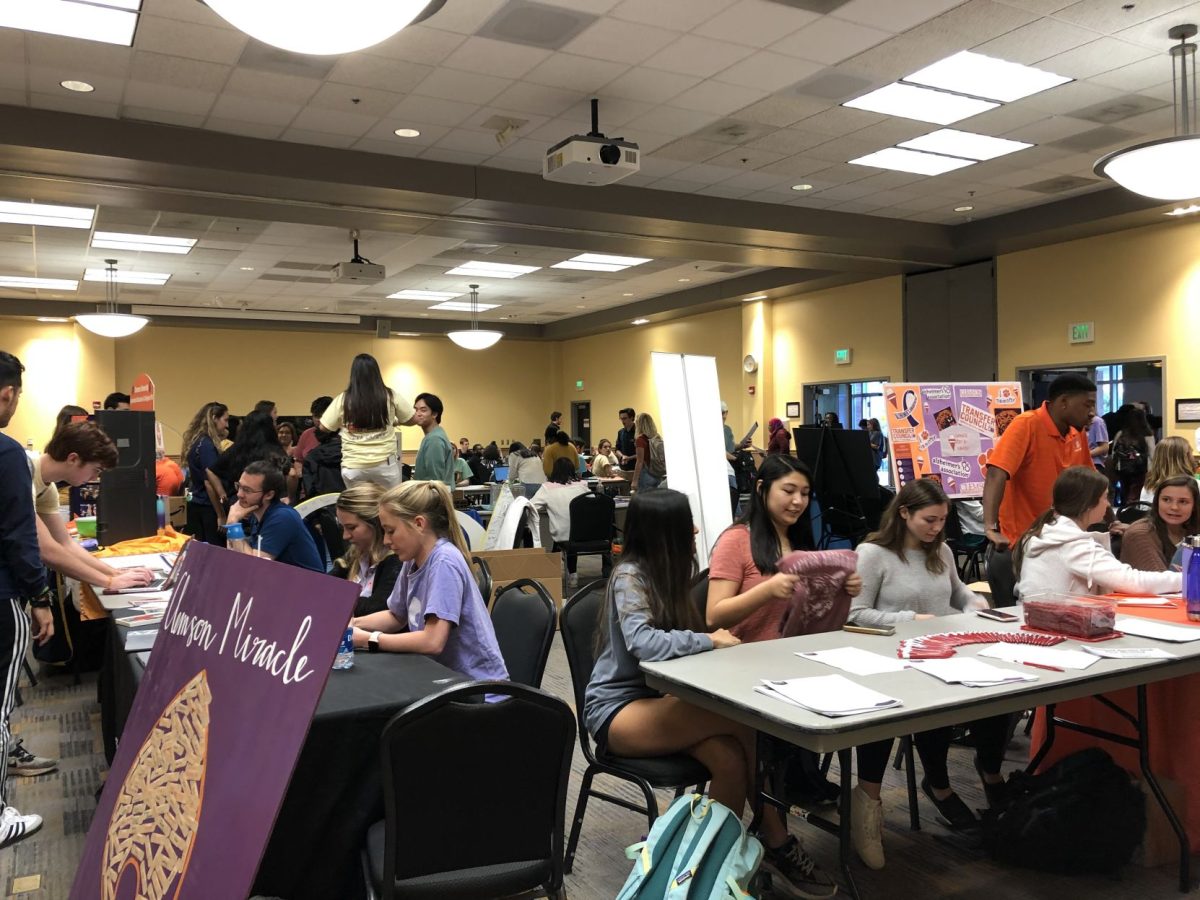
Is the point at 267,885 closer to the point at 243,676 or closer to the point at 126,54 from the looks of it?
the point at 243,676

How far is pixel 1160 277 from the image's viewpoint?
862cm

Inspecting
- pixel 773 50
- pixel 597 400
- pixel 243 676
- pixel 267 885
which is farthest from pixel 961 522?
pixel 597 400

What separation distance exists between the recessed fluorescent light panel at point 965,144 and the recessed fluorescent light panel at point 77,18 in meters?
5.21

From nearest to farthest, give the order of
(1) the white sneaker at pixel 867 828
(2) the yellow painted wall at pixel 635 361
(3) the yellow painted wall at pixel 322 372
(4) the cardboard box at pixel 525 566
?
(1) the white sneaker at pixel 867 828, (4) the cardboard box at pixel 525 566, (2) the yellow painted wall at pixel 635 361, (3) the yellow painted wall at pixel 322 372

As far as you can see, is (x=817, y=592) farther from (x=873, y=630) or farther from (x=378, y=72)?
(x=378, y=72)

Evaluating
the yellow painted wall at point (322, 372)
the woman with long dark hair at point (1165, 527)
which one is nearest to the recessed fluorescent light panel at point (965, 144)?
the woman with long dark hair at point (1165, 527)

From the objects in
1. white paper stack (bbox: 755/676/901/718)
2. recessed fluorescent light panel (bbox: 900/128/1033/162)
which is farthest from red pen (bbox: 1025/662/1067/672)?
recessed fluorescent light panel (bbox: 900/128/1033/162)

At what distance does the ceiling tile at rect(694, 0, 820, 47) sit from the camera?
4.82m

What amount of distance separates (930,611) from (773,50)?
11.5 feet

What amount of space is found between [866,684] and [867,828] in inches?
31.0

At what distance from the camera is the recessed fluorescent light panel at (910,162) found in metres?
7.30

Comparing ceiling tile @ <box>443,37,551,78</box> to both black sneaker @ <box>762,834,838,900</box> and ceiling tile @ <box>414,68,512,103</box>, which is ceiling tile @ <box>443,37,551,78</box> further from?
black sneaker @ <box>762,834,838,900</box>

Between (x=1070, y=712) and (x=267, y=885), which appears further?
(x=1070, y=712)

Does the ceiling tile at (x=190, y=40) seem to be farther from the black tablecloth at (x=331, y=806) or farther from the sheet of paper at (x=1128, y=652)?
the sheet of paper at (x=1128, y=652)
